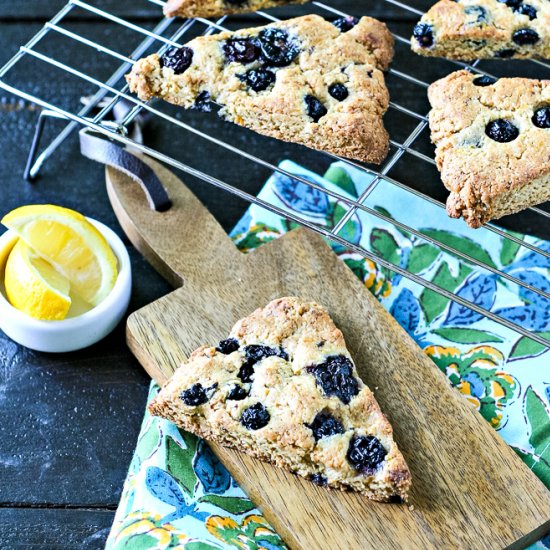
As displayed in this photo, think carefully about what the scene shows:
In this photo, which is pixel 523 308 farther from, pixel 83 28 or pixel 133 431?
pixel 83 28

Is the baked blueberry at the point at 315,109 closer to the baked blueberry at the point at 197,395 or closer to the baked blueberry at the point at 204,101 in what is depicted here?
the baked blueberry at the point at 204,101

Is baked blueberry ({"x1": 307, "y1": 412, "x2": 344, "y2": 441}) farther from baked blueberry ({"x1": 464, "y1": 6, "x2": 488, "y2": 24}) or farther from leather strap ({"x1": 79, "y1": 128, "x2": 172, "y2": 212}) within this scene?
baked blueberry ({"x1": 464, "y1": 6, "x2": 488, "y2": 24})

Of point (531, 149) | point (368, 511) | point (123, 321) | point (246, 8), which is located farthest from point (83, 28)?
point (368, 511)

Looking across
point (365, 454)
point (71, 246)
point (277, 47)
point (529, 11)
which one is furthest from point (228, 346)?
point (529, 11)

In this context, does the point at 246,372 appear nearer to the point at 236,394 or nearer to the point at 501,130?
the point at 236,394

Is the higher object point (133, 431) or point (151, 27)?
point (151, 27)

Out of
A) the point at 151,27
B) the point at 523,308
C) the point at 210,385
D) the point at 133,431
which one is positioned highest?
the point at 151,27

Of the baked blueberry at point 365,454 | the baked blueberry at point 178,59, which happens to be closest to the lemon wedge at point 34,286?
the baked blueberry at point 178,59
